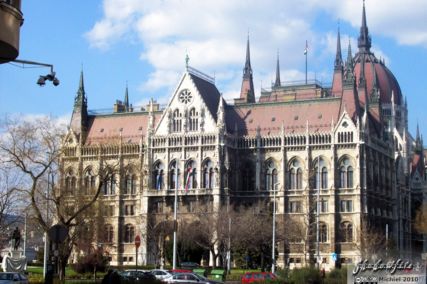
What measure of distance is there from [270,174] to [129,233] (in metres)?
24.0

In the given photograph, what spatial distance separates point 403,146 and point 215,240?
6638cm

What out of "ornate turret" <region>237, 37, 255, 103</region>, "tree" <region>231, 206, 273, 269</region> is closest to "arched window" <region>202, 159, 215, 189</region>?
"tree" <region>231, 206, 273, 269</region>

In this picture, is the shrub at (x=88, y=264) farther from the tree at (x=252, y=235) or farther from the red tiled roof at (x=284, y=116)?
the red tiled roof at (x=284, y=116)

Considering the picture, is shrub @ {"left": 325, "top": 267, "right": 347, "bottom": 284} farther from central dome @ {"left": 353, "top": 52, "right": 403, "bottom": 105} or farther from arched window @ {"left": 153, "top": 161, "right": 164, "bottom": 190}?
central dome @ {"left": 353, "top": 52, "right": 403, "bottom": 105}

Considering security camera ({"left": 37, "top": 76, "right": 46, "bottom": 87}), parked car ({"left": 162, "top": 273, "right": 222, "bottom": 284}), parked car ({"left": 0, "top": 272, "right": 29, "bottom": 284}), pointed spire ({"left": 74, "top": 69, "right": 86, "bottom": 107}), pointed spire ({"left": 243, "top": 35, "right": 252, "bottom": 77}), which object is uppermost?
pointed spire ({"left": 243, "top": 35, "right": 252, "bottom": 77})

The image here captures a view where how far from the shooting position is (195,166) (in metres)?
124

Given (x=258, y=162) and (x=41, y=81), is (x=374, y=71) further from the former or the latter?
(x=41, y=81)

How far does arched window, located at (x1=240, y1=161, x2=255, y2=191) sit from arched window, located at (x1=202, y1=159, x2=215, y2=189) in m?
5.44

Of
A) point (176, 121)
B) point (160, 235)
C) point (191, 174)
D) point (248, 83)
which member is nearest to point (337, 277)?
point (160, 235)

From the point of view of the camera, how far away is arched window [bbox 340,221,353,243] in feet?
A: 382

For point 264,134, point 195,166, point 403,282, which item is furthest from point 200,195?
point 403,282

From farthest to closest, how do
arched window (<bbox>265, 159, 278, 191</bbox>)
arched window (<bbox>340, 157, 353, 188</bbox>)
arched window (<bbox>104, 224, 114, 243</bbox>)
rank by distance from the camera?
1. arched window (<bbox>104, 224, 114, 243</bbox>)
2. arched window (<bbox>265, 159, 278, 191</bbox>)
3. arched window (<bbox>340, 157, 353, 188</bbox>)

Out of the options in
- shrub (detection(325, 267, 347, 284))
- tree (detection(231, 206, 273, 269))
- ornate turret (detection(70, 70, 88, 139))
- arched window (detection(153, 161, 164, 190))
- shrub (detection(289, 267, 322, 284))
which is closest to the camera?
shrub (detection(325, 267, 347, 284))

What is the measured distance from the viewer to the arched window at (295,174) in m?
121
